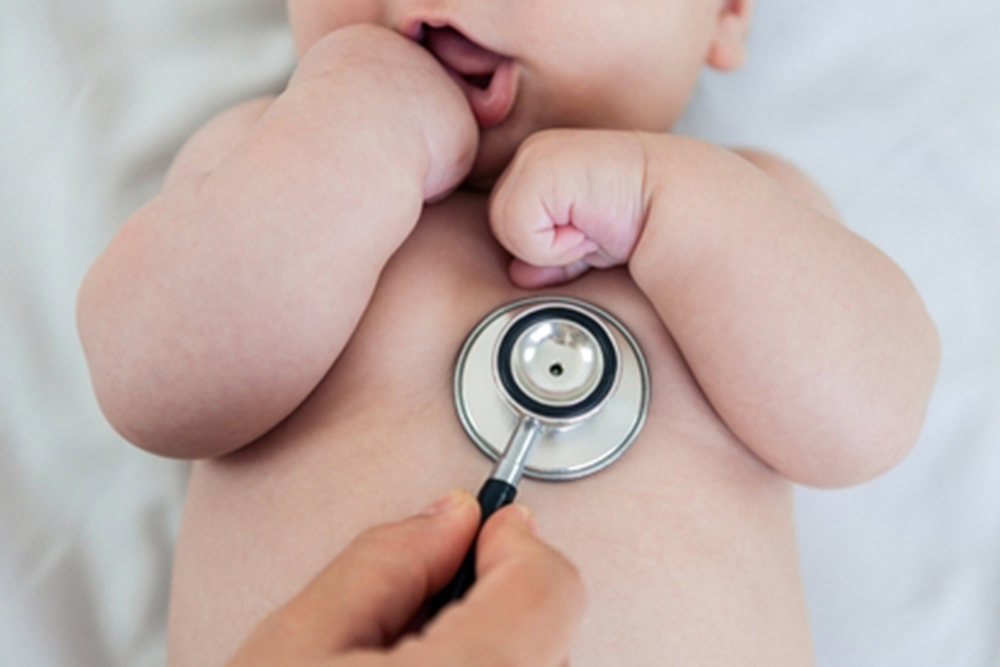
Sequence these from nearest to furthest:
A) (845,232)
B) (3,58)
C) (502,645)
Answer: (502,645) < (845,232) < (3,58)

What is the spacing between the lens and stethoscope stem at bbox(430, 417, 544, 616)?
0.54 m

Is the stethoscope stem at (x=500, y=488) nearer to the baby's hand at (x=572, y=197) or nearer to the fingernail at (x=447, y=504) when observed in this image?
the fingernail at (x=447, y=504)

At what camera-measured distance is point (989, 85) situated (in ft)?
4.18

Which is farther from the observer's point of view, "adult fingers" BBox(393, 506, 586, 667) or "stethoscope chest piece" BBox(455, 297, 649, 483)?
"stethoscope chest piece" BBox(455, 297, 649, 483)

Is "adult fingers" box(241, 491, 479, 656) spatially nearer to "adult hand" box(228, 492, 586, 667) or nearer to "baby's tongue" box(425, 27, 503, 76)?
"adult hand" box(228, 492, 586, 667)

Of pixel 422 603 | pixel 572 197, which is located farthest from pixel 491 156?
pixel 422 603

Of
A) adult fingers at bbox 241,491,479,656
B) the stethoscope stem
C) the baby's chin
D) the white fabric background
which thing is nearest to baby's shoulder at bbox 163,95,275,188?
the white fabric background

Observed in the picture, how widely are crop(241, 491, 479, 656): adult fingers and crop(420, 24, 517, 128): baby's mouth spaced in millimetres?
496

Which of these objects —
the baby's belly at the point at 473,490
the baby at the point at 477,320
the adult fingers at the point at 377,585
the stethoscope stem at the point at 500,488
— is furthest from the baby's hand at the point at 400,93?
the adult fingers at the point at 377,585

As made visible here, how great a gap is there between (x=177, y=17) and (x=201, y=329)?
0.69 m

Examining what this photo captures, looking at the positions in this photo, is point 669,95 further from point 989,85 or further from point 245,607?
point 245,607

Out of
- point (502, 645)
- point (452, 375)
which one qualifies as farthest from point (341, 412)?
point (502, 645)

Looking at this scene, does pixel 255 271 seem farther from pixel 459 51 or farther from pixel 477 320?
pixel 459 51

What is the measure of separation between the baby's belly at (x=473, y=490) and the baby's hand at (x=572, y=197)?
7 centimetres
